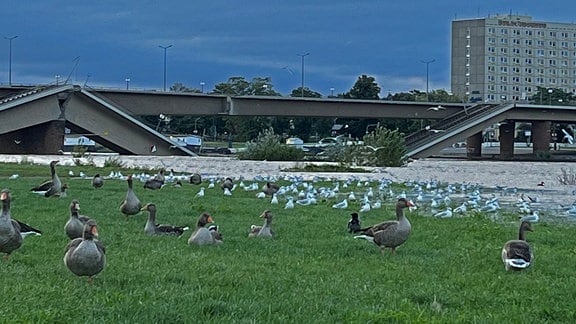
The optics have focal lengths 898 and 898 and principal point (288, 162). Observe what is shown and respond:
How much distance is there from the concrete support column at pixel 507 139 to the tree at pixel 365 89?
29152 millimetres

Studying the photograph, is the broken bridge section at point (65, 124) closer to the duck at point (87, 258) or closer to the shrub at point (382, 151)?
the shrub at point (382, 151)

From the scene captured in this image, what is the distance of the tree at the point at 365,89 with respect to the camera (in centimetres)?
13350

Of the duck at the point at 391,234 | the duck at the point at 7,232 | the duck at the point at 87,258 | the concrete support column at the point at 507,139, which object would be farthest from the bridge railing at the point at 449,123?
the duck at the point at 87,258

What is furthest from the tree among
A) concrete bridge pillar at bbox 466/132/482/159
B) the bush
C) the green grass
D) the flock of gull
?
the green grass

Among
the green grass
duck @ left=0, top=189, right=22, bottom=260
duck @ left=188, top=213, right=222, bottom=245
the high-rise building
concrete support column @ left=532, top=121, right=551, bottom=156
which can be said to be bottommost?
the green grass

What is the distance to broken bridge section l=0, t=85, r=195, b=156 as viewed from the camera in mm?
70938

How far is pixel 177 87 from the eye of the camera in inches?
5600

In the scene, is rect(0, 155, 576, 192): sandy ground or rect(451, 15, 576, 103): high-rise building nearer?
rect(0, 155, 576, 192): sandy ground

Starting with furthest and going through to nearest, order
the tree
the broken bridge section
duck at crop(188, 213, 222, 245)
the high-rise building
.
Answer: the high-rise building → the tree → the broken bridge section → duck at crop(188, 213, 222, 245)

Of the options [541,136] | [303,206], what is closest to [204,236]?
[303,206]

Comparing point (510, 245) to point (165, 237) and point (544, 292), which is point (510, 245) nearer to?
point (544, 292)

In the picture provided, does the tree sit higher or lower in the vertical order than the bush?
higher

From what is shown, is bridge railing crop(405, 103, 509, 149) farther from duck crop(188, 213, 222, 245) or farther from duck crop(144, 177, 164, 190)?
duck crop(188, 213, 222, 245)

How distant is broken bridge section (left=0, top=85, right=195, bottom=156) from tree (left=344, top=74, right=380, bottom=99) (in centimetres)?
5782
